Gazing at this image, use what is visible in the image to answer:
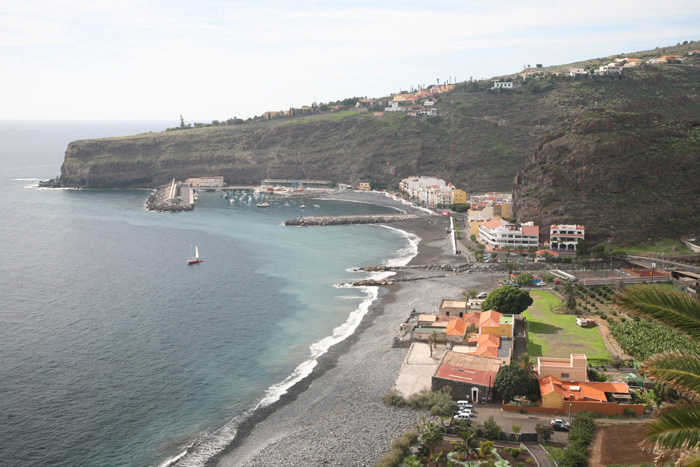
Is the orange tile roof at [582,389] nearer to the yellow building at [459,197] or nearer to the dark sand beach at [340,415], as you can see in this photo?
the dark sand beach at [340,415]

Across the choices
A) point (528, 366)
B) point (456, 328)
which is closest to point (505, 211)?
point (456, 328)

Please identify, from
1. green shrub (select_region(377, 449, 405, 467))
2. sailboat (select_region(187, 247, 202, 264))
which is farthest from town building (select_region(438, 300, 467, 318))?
sailboat (select_region(187, 247, 202, 264))

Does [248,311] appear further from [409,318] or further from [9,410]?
[9,410]

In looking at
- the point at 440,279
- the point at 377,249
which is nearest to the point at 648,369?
the point at 440,279

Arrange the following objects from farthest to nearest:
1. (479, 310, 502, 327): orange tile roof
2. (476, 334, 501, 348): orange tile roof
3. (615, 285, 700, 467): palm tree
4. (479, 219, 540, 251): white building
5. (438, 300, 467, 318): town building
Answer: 1. (479, 219, 540, 251): white building
2. (438, 300, 467, 318): town building
3. (479, 310, 502, 327): orange tile roof
4. (476, 334, 501, 348): orange tile roof
5. (615, 285, 700, 467): palm tree

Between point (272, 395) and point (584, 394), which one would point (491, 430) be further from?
point (272, 395)

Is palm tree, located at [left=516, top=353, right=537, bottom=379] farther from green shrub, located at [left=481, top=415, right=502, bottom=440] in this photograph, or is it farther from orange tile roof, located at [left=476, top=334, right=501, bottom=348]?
green shrub, located at [left=481, top=415, right=502, bottom=440]
